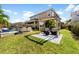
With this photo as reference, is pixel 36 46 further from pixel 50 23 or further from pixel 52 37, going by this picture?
pixel 50 23

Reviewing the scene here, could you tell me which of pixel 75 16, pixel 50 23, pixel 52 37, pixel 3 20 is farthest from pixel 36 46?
pixel 75 16

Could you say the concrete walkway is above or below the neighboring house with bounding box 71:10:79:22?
below

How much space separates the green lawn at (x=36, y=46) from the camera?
451 centimetres

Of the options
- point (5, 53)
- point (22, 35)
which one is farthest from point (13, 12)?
point (5, 53)

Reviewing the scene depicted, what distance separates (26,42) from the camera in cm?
460

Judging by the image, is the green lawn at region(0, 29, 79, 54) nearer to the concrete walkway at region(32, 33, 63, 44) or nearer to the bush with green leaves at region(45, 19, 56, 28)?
the concrete walkway at region(32, 33, 63, 44)

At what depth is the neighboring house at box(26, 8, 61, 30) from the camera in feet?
14.9

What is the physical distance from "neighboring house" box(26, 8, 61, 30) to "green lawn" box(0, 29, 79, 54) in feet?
0.60

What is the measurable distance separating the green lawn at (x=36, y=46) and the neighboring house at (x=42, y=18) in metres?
0.18

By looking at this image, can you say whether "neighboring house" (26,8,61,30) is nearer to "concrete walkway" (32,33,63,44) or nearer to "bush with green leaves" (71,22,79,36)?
"concrete walkway" (32,33,63,44)

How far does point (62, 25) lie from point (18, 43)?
0.95 m

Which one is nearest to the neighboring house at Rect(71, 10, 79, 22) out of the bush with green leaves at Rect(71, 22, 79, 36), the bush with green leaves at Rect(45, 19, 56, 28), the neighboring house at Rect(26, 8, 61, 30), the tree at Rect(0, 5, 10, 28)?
the bush with green leaves at Rect(71, 22, 79, 36)

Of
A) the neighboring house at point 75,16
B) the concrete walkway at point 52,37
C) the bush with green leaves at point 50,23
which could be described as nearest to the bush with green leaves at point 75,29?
the neighboring house at point 75,16

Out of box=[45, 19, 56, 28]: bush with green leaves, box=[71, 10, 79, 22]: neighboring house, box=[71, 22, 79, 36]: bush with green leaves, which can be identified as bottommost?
box=[71, 22, 79, 36]: bush with green leaves
